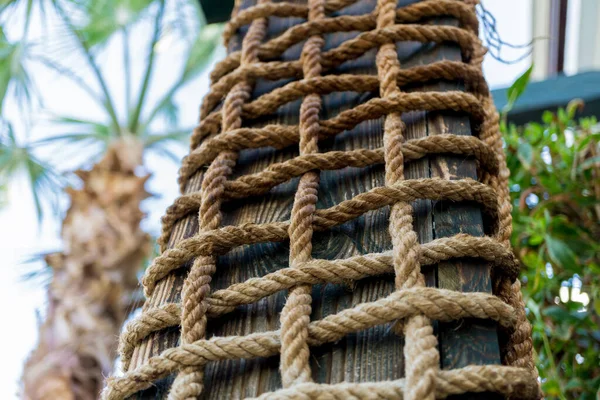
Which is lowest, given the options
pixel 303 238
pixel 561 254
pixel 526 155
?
pixel 561 254

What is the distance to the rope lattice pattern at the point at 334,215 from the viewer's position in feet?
1.41

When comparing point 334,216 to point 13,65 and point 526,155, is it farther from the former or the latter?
point 13,65

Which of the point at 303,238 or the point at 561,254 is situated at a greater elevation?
the point at 303,238

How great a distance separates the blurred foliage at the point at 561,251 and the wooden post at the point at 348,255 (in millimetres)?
402

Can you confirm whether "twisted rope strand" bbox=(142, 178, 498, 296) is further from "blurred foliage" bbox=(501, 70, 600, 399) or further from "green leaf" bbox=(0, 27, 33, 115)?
"green leaf" bbox=(0, 27, 33, 115)

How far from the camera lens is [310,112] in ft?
2.05

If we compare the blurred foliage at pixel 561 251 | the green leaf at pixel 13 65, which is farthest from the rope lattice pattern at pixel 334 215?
the green leaf at pixel 13 65

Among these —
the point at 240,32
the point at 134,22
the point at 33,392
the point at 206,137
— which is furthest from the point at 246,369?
the point at 134,22

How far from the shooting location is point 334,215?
1.77 ft

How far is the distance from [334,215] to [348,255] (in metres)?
0.04

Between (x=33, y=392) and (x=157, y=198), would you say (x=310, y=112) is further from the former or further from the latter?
(x=157, y=198)

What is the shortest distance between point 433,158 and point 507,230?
0.34 feet

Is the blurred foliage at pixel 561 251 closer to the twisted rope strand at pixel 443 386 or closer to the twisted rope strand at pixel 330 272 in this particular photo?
the twisted rope strand at pixel 330 272

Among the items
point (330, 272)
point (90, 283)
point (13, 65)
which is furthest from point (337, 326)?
point (13, 65)
